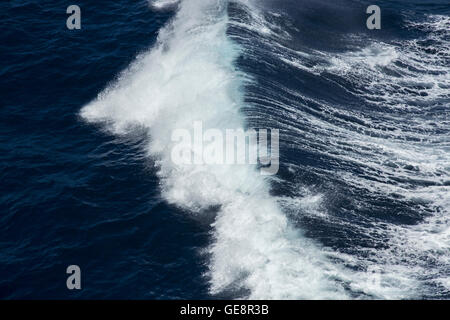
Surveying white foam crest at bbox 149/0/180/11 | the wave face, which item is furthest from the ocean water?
white foam crest at bbox 149/0/180/11

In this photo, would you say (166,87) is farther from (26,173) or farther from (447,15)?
(447,15)
